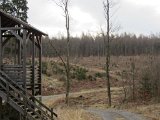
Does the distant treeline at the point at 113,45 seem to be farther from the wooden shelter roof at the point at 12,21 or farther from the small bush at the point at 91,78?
the wooden shelter roof at the point at 12,21

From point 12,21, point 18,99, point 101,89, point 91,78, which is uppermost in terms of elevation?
point 12,21

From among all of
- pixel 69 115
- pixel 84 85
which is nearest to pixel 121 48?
pixel 84 85

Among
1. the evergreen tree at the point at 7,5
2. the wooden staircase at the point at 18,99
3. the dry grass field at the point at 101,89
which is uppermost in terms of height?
the evergreen tree at the point at 7,5

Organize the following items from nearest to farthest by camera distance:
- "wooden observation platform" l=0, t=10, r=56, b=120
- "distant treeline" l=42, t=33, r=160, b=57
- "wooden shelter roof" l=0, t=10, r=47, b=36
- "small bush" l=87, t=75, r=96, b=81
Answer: "wooden observation platform" l=0, t=10, r=56, b=120
"wooden shelter roof" l=0, t=10, r=47, b=36
"small bush" l=87, t=75, r=96, b=81
"distant treeline" l=42, t=33, r=160, b=57

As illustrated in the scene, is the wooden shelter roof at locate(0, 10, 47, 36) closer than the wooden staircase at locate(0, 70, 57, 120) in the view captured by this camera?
No

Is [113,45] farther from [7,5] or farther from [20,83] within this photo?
[20,83]

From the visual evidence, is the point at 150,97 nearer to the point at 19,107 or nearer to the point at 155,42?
the point at 19,107

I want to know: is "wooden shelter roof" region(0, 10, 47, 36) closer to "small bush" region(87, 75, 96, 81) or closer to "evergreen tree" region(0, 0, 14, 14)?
"evergreen tree" region(0, 0, 14, 14)

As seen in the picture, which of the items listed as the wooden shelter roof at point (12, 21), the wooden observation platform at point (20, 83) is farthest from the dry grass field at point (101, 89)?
the wooden shelter roof at point (12, 21)

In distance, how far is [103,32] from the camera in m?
37.7

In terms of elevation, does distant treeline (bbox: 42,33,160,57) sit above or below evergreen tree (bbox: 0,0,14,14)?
below

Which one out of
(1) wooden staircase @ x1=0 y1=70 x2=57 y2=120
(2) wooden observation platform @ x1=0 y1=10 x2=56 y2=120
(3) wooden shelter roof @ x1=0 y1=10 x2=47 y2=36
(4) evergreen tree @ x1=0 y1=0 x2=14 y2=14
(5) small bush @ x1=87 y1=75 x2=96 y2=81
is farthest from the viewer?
(5) small bush @ x1=87 y1=75 x2=96 y2=81

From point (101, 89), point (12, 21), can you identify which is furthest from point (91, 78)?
point (12, 21)

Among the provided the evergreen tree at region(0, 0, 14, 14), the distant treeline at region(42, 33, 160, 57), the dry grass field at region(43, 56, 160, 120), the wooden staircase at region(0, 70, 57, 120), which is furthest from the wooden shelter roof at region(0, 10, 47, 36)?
the distant treeline at region(42, 33, 160, 57)
